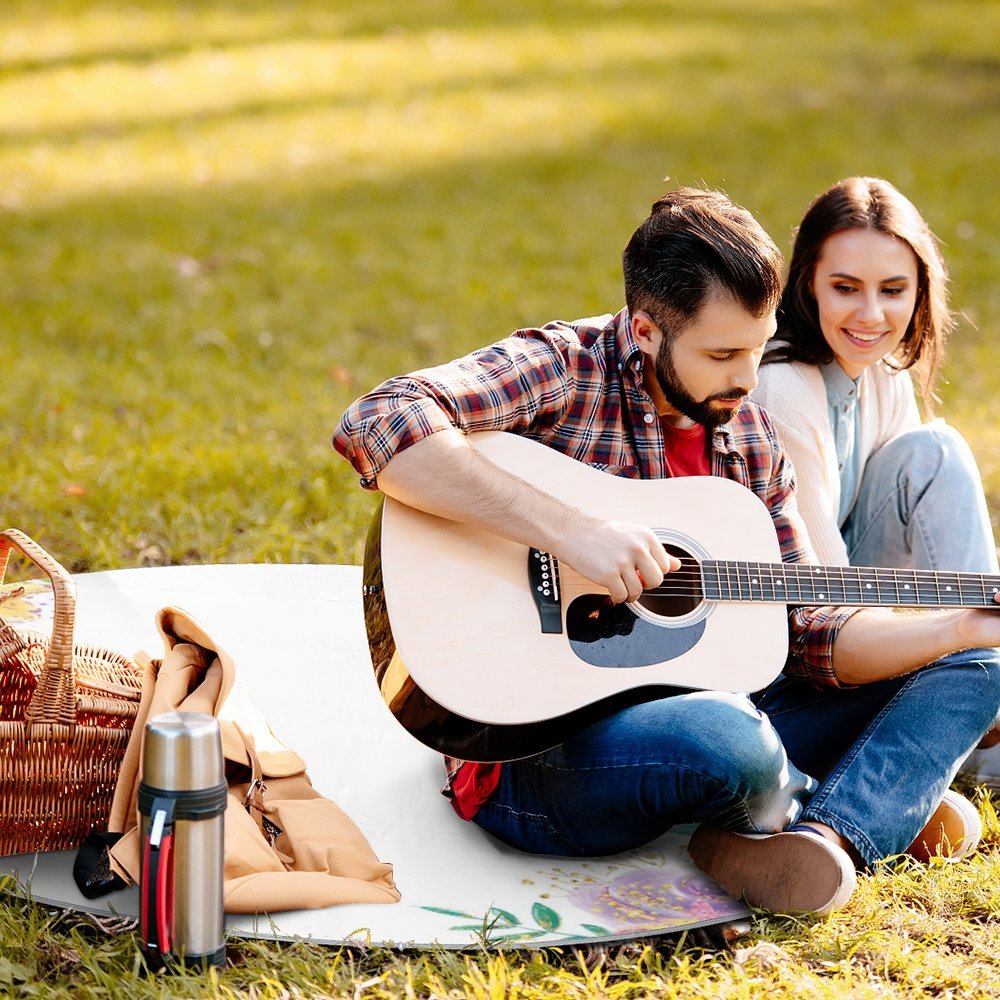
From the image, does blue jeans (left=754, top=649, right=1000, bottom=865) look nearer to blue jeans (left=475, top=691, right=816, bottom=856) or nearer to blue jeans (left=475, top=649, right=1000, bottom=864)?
blue jeans (left=475, top=649, right=1000, bottom=864)

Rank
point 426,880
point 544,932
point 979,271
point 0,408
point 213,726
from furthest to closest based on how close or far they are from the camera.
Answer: point 979,271, point 0,408, point 426,880, point 544,932, point 213,726

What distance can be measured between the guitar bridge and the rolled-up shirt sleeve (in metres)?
0.28

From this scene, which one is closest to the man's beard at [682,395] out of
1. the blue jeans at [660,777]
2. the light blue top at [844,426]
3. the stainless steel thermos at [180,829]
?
the blue jeans at [660,777]

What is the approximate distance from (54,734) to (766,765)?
129 centimetres

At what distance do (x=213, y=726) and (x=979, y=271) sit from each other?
6160 mm

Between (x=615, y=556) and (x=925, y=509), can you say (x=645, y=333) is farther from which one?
(x=925, y=509)

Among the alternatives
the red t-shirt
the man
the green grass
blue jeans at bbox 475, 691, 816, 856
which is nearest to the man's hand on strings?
the man

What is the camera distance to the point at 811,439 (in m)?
3.19

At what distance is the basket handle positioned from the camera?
7.95ft

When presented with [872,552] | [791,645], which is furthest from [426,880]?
[872,552]

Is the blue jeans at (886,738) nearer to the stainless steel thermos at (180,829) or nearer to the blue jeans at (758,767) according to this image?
the blue jeans at (758,767)

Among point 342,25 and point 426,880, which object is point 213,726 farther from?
point 342,25

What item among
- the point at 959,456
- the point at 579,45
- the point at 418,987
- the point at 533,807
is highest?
the point at 579,45

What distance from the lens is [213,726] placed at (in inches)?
87.0
